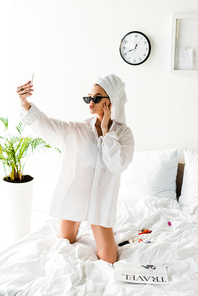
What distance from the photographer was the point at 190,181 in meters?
2.69

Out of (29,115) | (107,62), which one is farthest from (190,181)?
(29,115)

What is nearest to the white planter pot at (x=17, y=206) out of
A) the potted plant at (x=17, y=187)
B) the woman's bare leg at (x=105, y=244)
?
the potted plant at (x=17, y=187)

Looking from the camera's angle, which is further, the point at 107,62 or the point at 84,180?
the point at 107,62

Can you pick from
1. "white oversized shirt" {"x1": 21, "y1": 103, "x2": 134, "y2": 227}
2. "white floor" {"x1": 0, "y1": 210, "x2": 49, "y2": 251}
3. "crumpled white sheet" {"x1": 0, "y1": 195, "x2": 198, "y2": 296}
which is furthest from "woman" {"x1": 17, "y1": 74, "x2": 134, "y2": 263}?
"white floor" {"x1": 0, "y1": 210, "x2": 49, "y2": 251}

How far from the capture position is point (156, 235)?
6.84 feet

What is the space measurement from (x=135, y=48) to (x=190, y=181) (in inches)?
51.5

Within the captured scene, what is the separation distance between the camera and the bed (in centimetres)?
149

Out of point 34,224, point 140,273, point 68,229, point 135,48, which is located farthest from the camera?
point 34,224

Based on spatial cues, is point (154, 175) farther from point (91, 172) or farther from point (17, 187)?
point (17, 187)

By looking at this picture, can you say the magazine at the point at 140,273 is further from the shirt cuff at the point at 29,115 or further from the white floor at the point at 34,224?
the white floor at the point at 34,224

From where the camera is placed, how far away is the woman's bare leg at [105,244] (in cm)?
183

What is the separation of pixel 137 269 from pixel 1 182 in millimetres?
1857

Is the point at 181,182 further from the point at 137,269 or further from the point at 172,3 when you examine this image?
the point at 172,3

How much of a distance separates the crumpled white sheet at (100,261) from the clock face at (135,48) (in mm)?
1370
